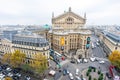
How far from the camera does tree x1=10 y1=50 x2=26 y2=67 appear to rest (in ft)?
302

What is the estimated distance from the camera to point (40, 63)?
84.6 m

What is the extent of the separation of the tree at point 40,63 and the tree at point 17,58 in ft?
28.5

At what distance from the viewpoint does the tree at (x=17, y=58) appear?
91.9 meters

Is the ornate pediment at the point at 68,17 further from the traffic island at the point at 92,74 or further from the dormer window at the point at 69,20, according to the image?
the traffic island at the point at 92,74

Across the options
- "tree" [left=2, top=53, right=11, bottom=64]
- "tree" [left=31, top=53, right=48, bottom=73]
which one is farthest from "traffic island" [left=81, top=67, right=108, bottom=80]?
"tree" [left=2, top=53, right=11, bottom=64]

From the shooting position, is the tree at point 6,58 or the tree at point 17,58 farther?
the tree at point 6,58

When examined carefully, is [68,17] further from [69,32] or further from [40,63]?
[40,63]

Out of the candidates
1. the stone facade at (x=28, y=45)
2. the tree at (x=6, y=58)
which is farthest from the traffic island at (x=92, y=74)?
the tree at (x=6, y=58)

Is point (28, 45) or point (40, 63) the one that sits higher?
point (28, 45)

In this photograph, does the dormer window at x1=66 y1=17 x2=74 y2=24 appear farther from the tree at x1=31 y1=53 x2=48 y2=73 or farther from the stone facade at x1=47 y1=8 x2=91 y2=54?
the tree at x1=31 y1=53 x2=48 y2=73

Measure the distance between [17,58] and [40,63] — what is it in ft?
49.9

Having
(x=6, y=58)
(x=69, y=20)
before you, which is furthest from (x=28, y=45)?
(x=69, y=20)

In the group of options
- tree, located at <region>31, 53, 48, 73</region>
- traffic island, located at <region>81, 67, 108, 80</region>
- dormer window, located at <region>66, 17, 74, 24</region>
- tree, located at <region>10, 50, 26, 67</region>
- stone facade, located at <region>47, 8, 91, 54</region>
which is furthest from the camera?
dormer window, located at <region>66, 17, 74, 24</region>

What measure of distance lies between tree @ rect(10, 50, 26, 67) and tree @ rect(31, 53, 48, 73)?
8.70 metres
